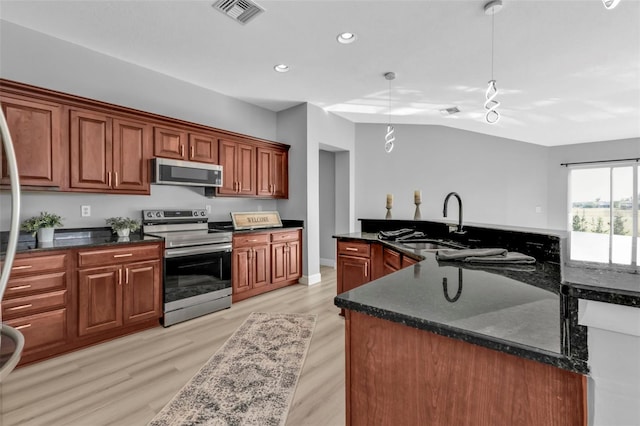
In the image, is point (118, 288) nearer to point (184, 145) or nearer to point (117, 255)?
point (117, 255)

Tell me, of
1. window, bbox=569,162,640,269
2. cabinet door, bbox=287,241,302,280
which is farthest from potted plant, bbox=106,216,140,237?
window, bbox=569,162,640,269

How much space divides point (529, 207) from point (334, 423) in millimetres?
6355

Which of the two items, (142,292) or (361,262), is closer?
(142,292)

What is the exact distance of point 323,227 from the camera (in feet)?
19.7

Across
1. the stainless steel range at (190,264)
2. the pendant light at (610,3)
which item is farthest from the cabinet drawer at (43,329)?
the pendant light at (610,3)

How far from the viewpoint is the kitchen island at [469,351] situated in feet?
2.30

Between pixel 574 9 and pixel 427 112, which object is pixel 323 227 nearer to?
pixel 427 112

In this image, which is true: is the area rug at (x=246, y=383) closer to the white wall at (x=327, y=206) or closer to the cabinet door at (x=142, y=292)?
the cabinet door at (x=142, y=292)

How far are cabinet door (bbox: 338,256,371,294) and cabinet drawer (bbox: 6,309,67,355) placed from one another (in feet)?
7.88

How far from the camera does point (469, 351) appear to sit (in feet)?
2.77

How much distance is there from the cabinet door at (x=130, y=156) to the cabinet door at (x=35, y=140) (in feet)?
1.42

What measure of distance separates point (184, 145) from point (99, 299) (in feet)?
5.91

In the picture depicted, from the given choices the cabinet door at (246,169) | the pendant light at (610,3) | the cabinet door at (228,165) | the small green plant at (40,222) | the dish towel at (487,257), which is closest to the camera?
the pendant light at (610,3)

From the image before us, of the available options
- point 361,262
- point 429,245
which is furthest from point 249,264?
point 429,245
